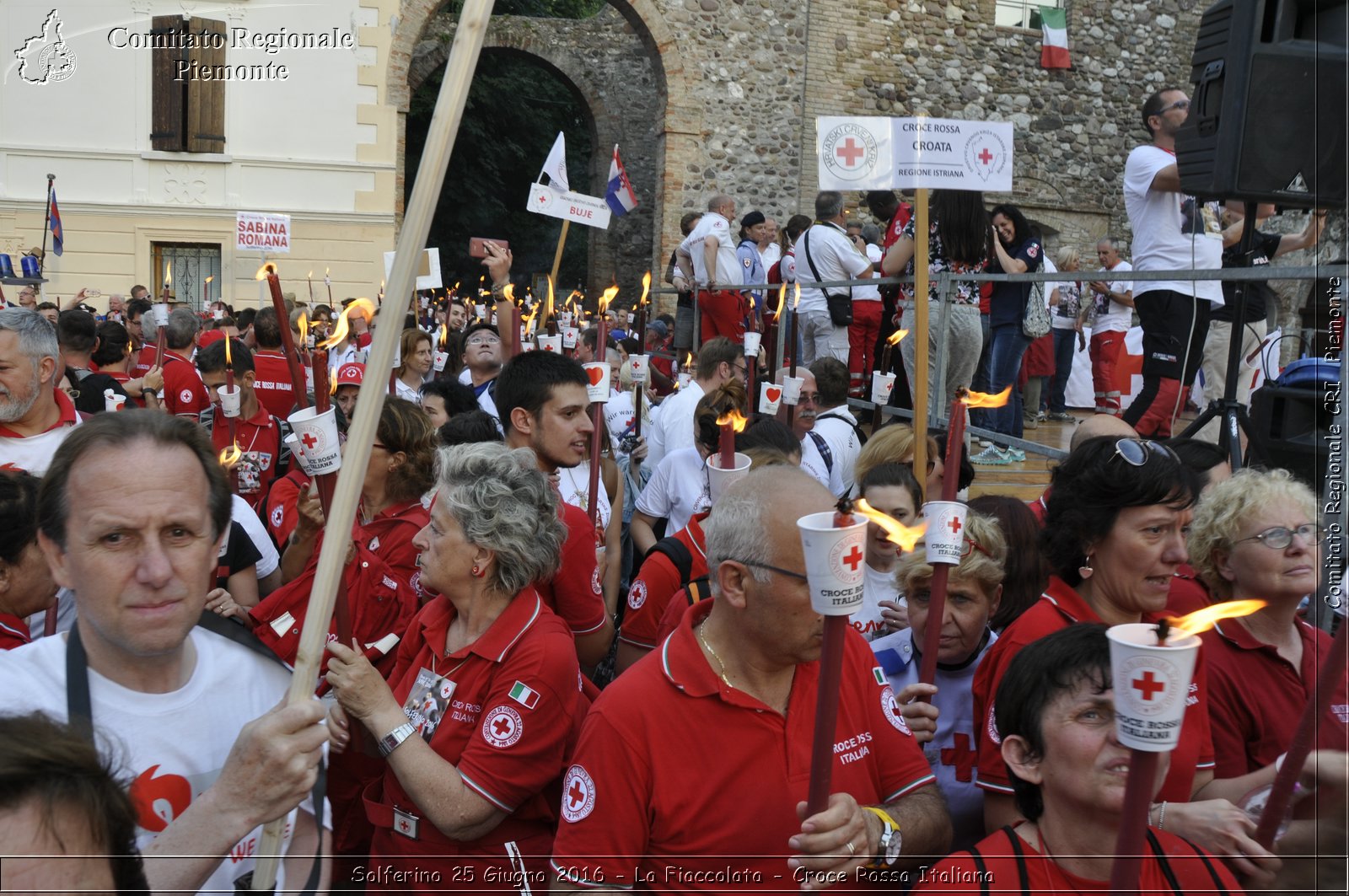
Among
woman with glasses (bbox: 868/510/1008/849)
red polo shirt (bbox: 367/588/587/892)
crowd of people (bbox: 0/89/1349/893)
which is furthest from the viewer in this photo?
woman with glasses (bbox: 868/510/1008/849)

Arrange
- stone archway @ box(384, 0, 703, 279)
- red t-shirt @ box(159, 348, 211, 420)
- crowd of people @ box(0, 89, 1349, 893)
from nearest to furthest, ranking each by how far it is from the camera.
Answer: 1. crowd of people @ box(0, 89, 1349, 893)
2. red t-shirt @ box(159, 348, 211, 420)
3. stone archway @ box(384, 0, 703, 279)

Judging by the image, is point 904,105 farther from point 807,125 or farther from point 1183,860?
point 1183,860

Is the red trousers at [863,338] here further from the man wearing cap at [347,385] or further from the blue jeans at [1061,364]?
the man wearing cap at [347,385]

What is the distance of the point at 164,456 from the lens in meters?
2.03

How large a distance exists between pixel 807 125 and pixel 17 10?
42.7ft

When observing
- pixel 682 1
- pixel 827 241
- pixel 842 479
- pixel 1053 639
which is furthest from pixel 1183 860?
pixel 682 1

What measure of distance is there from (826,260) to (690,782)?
794 cm

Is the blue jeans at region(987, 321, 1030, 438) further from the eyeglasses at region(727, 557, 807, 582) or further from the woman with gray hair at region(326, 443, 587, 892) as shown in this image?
the eyeglasses at region(727, 557, 807, 582)

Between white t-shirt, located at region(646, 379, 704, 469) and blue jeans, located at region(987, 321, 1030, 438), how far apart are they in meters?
2.71

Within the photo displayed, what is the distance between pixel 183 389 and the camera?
731 centimetres

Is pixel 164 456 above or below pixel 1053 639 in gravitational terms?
above

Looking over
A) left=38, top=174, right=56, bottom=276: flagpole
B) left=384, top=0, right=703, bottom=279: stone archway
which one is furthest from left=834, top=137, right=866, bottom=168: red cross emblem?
left=38, top=174, right=56, bottom=276: flagpole

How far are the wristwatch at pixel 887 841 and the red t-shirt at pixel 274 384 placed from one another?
5.18 meters

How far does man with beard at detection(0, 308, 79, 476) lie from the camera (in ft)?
13.4
